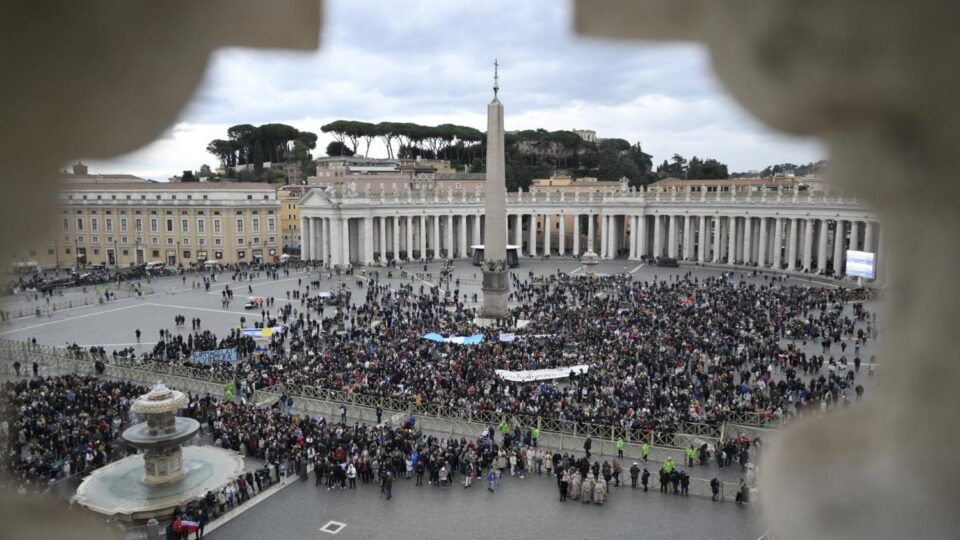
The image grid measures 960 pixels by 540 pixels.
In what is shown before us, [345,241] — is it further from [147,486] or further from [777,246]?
[147,486]

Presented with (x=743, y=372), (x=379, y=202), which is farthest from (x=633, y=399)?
(x=379, y=202)

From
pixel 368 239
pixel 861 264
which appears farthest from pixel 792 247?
pixel 368 239

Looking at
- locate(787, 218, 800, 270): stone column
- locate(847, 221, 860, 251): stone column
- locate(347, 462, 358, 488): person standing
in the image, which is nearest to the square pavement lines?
locate(347, 462, 358, 488): person standing

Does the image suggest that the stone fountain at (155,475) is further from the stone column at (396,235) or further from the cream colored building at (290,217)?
the cream colored building at (290,217)

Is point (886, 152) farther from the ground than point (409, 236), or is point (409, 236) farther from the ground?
point (886, 152)

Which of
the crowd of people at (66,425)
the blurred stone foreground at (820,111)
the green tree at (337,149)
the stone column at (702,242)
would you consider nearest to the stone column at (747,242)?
the stone column at (702,242)

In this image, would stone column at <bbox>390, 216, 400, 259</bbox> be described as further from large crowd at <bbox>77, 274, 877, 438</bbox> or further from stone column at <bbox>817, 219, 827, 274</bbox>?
stone column at <bbox>817, 219, 827, 274</bbox>
